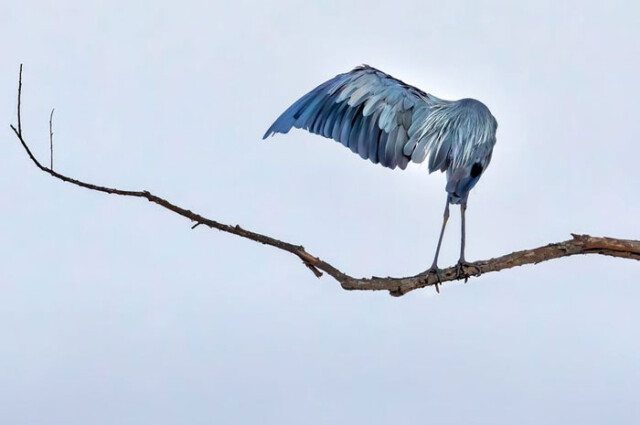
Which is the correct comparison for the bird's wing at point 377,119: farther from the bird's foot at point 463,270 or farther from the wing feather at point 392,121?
the bird's foot at point 463,270

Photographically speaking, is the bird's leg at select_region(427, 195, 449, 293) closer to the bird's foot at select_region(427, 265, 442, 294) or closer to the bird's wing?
the bird's foot at select_region(427, 265, 442, 294)

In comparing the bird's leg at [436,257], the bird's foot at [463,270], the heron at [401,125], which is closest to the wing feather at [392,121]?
the heron at [401,125]

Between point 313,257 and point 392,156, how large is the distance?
508mm

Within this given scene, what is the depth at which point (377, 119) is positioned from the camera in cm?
346

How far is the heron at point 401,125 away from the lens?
11.1 feet

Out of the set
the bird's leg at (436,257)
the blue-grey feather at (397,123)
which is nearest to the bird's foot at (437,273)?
the bird's leg at (436,257)

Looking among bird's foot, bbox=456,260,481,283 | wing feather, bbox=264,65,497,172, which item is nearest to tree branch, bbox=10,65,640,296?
bird's foot, bbox=456,260,481,283

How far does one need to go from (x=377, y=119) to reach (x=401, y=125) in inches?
3.6

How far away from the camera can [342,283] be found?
3.22 meters

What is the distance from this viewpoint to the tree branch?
10.1 ft

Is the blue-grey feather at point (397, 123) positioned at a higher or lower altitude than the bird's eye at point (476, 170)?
higher

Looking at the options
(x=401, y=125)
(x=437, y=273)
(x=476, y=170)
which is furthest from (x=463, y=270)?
(x=401, y=125)

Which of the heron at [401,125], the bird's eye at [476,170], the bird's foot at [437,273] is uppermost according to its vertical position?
the heron at [401,125]

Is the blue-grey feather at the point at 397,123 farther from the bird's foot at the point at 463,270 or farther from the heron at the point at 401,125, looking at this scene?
the bird's foot at the point at 463,270
